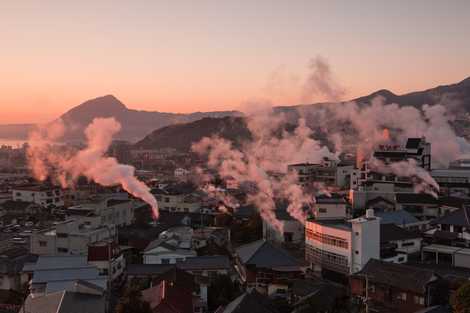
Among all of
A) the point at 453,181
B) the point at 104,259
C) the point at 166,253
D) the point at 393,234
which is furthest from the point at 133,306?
the point at 453,181

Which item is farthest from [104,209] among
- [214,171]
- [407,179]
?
[214,171]

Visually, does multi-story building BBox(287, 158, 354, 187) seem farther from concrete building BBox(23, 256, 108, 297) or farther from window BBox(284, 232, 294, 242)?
concrete building BBox(23, 256, 108, 297)

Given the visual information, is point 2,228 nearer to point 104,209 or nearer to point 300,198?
point 104,209

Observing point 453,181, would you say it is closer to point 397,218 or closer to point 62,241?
point 397,218

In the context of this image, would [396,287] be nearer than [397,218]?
Yes

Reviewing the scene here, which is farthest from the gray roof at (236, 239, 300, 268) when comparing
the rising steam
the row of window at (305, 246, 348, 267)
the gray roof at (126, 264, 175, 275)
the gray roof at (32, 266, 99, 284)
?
the rising steam

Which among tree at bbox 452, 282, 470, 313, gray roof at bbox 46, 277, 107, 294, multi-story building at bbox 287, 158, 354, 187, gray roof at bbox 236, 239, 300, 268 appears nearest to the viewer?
tree at bbox 452, 282, 470, 313

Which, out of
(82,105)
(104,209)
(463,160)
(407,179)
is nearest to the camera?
(104,209)
